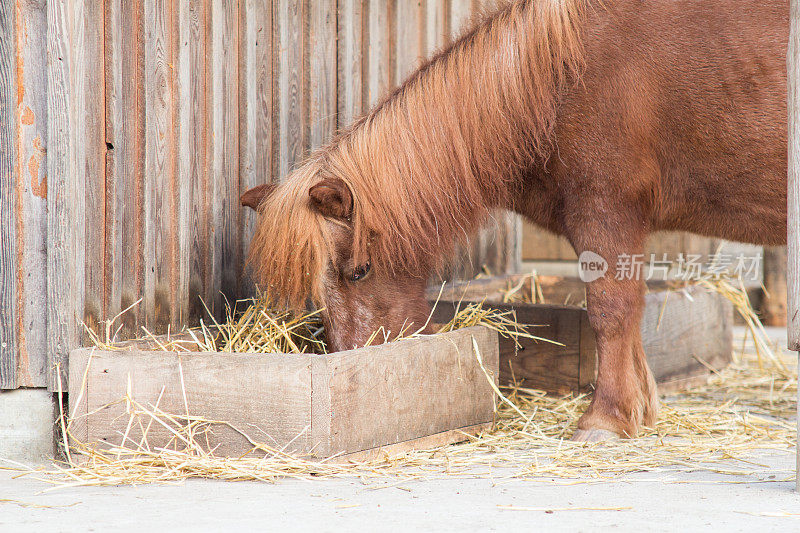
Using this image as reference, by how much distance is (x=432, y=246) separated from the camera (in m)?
3.60

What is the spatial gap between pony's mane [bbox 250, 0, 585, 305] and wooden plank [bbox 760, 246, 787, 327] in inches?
176

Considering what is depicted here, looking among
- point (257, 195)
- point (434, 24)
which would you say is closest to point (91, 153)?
point (257, 195)

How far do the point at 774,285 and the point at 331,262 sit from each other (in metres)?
5.18

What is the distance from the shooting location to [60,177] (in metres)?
3.08

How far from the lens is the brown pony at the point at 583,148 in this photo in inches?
137

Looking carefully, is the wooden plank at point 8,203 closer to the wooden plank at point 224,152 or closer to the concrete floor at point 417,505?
the concrete floor at point 417,505

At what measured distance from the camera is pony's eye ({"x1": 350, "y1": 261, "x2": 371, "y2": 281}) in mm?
3457

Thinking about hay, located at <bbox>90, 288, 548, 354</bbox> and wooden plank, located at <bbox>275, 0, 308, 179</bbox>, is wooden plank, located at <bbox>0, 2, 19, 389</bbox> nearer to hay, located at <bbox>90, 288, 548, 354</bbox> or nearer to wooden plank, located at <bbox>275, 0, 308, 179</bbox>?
hay, located at <bbox>90, 288, 548, 354</bbox>

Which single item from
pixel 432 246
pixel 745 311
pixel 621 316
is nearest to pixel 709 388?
pixel 745 311

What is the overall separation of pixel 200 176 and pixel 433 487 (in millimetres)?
1716

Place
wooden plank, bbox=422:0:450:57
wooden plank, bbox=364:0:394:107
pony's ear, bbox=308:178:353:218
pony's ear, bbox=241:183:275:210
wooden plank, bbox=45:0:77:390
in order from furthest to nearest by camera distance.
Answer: wooden plank, bbox=422:0:450:57 → wooden plank, bbox=364:0:394:107 → pony's ear, bbox=241:183:275:210 → pony's ear, bbox=308:178:353:218 → wooden plank, bbox=45:0:77:390

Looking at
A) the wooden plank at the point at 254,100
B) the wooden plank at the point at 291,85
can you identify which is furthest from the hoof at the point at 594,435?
the wooden plank at the point at 291,85

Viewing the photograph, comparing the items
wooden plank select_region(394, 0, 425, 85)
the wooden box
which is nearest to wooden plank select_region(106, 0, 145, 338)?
the wooden box

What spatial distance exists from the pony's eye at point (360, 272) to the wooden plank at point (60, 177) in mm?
1016
